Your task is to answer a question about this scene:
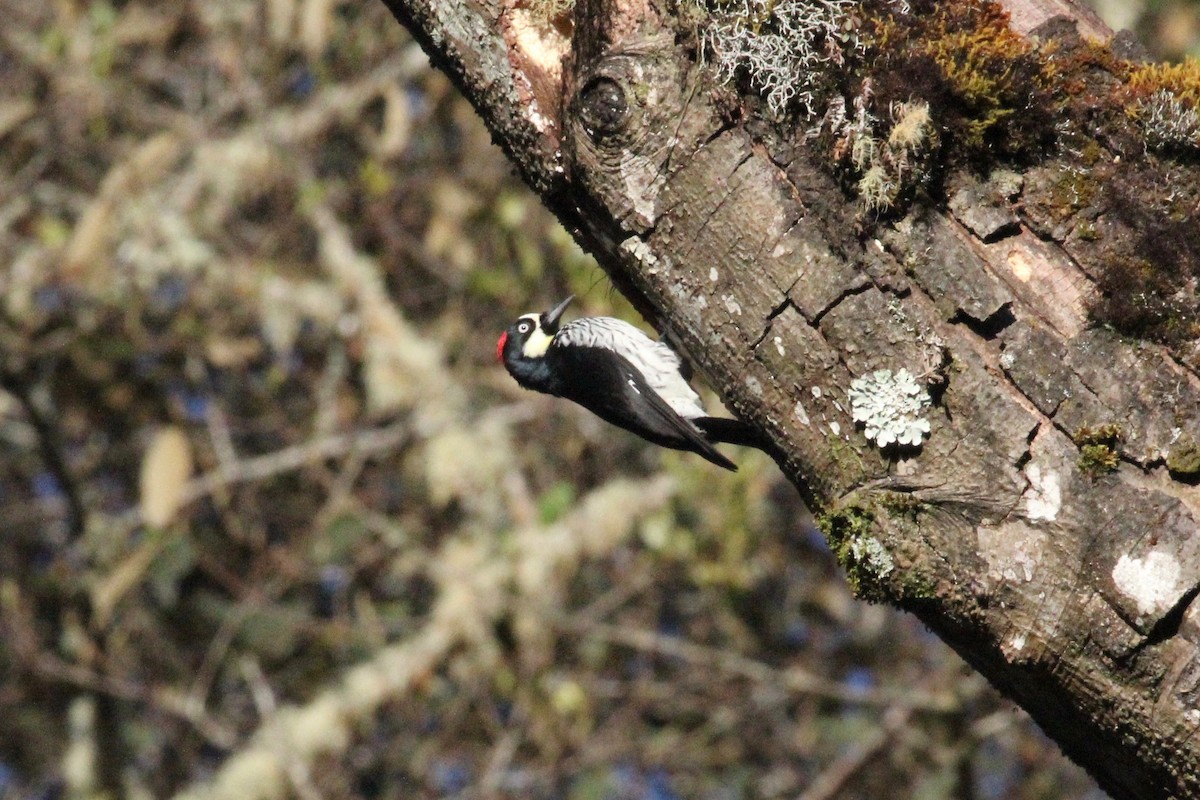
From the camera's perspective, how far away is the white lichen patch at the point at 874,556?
2160mm

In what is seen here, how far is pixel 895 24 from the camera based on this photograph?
7.81 ft

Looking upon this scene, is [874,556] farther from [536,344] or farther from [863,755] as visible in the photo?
[863,755]

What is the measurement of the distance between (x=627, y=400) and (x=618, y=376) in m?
0.09

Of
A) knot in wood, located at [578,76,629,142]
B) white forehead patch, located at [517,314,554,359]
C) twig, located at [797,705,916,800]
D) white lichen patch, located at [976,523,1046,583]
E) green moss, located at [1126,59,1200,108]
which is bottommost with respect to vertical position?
white lichen patch, located at [976,523,1046,583]

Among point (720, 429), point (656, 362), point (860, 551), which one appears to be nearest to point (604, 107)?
point (860, 551)

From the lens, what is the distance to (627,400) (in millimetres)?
4121

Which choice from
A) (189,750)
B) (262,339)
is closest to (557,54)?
(262,339)

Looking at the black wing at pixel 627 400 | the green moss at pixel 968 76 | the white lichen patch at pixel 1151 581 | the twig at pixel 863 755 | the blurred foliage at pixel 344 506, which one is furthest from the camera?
the blurred foliage at pixel 344 506

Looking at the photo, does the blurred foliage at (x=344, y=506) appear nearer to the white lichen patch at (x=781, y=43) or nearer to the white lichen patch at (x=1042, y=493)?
the white lichen patch at (x=781, y=43)

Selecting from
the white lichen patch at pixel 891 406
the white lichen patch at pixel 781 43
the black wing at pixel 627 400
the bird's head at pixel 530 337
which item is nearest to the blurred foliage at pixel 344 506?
the bird's head at pixel 530 337

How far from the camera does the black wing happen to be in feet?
13.2

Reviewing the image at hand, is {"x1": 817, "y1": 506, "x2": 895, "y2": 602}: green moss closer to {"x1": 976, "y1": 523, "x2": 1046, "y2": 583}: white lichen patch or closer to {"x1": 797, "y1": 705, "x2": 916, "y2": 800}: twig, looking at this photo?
{"x1": 976, "y1": 523, "x2": 1046, "y2": 583}: white lichen patch

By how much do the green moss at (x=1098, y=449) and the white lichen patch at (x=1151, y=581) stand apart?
0.15 metres

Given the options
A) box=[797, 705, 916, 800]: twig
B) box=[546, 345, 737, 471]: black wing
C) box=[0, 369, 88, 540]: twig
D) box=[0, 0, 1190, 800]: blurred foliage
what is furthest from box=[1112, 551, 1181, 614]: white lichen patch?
box=[0, 369, 88, 540]: twig
